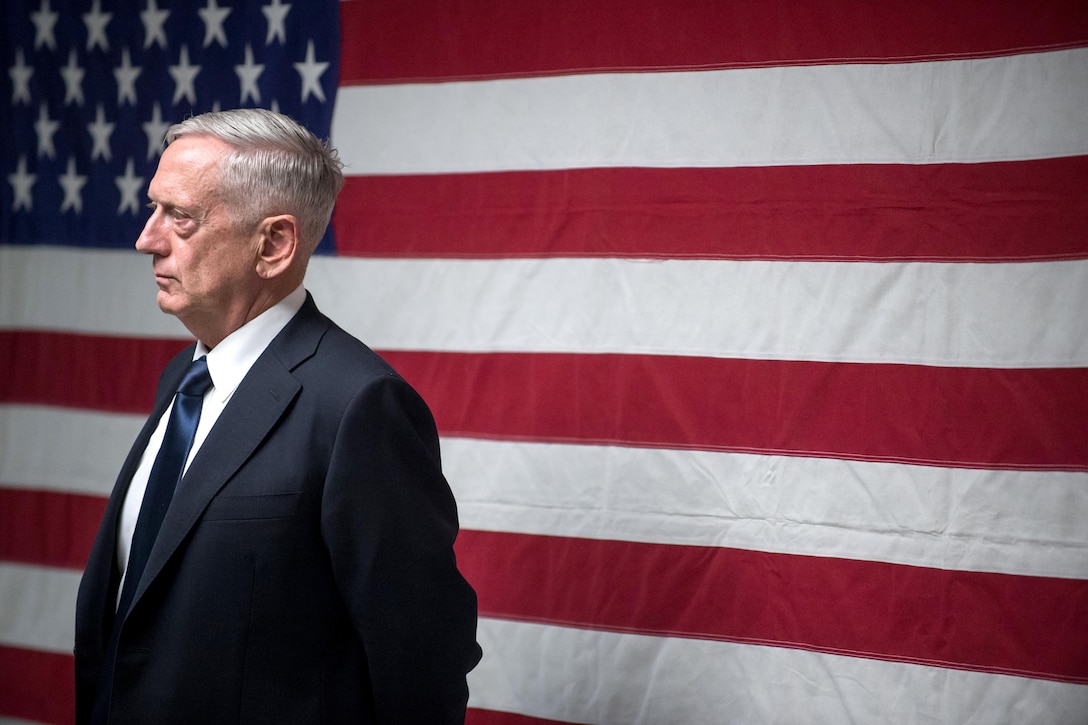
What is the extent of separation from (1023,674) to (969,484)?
0.34 meters

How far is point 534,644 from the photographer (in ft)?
6.36

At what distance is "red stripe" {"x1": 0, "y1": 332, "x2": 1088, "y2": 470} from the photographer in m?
1.64

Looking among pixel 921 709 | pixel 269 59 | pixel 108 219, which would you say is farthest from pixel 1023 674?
pixel 108 219

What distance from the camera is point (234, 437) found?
120cm

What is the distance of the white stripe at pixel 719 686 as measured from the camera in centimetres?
165

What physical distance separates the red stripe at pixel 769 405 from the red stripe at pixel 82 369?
0.68 meters

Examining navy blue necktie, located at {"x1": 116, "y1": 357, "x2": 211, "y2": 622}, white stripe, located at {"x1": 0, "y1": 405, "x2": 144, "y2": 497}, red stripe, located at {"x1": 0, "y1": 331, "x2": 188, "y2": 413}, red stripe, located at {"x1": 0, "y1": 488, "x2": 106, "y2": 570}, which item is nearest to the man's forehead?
Answer: navy blue necktie, located at {"x1": 116, "y1": 357, "x2": 211, "y2": 622}

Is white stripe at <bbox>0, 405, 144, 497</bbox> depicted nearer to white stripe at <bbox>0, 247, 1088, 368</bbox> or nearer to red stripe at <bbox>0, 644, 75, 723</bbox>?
white stripe at <bbox>0, 247, 1088, 368</bbox>

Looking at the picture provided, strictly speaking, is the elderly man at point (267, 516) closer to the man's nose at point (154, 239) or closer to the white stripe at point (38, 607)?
the man's nose at point (154, 239)

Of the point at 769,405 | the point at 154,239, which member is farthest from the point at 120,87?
the point at 769,405

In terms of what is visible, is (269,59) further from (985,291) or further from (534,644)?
(985,291)

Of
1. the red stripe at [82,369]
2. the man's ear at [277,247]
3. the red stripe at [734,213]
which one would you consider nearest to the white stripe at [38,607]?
the red stripe at [82,369]

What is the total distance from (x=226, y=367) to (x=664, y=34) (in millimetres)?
1116

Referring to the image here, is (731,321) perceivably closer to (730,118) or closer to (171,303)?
(730,118)
